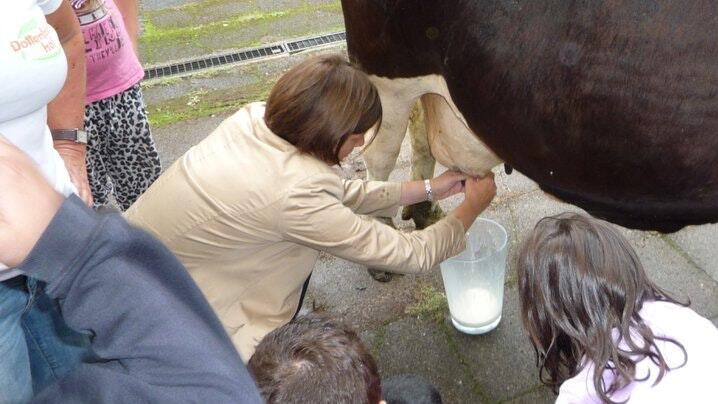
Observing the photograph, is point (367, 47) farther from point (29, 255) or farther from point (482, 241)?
point (29, 255)

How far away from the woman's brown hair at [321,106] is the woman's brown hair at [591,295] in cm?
50

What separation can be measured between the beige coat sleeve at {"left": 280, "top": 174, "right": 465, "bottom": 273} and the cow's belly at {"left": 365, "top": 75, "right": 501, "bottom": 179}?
1.00ft

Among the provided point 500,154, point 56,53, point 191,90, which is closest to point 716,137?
point 500,154

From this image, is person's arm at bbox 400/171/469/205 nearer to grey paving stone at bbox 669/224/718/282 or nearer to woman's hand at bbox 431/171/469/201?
woman's hand at bbox 431/171/469/201

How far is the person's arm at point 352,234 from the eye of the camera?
5.01 ft

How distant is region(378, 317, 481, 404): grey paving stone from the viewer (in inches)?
79.7

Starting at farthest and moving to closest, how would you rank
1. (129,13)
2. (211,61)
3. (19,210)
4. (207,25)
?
(207,25) → (211,61) → (129,13) → (19,210)

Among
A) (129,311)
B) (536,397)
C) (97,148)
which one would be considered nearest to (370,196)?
(536,397)

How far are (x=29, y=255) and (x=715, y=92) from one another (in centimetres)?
143

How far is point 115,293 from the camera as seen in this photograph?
0.60 m

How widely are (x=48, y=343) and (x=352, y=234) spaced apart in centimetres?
70

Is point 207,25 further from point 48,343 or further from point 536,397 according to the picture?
point 48,343

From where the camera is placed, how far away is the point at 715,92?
1.47m

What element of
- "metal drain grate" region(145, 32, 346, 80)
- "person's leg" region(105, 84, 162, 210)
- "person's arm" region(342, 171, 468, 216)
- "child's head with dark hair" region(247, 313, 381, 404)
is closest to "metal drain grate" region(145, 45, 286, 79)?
"metal drain grate" region(145, 32, 346, 80)
